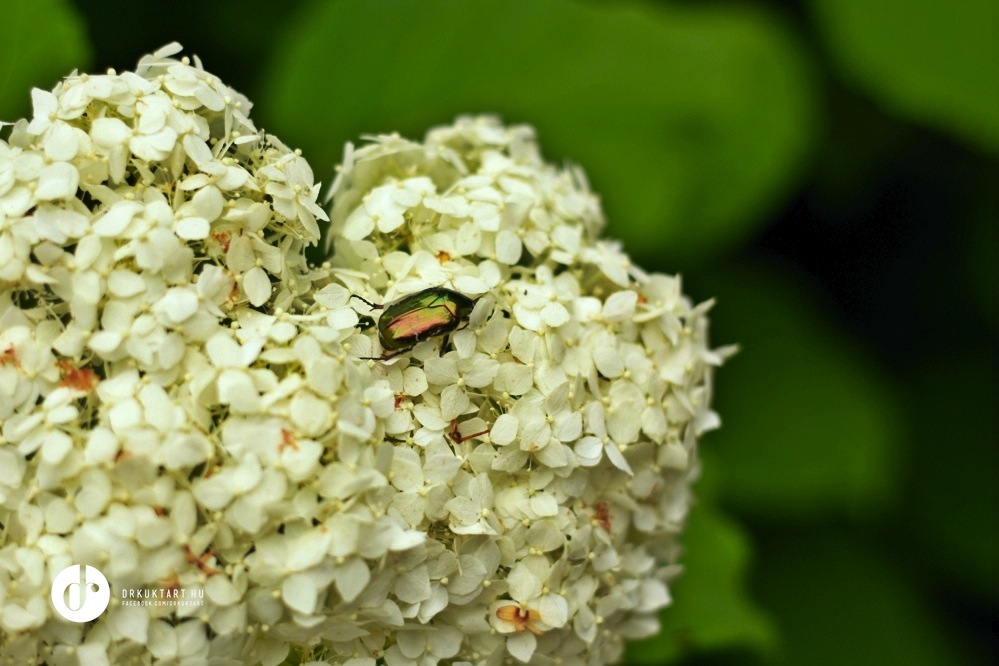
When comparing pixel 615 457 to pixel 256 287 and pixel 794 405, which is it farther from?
pixel 794 405

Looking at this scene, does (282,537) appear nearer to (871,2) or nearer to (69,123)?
(69,123)

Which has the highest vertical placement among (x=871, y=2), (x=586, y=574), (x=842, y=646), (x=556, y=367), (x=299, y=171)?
(x=871, y=2)

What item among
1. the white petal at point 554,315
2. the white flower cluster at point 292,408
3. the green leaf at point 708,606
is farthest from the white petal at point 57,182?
the green leaf at point 708,606

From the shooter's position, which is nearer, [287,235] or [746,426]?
[287,235]

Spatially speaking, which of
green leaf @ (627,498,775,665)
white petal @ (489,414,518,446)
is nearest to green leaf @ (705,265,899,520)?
green leaf @ (627,498,775,665)

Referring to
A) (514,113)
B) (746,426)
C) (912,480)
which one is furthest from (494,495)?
(912,480)

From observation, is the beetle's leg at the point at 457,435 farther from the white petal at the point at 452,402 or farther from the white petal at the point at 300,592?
the white petal at the point at 300,592
